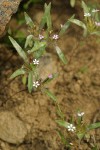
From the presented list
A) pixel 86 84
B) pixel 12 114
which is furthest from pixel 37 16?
pixel 12 114

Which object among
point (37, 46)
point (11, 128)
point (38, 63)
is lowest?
point (11, 128)

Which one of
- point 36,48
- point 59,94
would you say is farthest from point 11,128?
point 36,48

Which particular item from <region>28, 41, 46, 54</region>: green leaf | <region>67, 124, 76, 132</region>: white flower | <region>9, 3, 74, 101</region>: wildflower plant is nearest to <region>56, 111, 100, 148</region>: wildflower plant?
<region>67, 124, 76, 132</region>: white flower

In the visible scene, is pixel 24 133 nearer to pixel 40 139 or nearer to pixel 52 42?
pixel 40 139

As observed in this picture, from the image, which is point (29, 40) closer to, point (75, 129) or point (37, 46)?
point (37, 46)

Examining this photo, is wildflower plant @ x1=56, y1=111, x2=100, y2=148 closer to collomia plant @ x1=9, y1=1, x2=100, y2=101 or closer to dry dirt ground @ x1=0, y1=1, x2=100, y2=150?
dry dirt ground @ x1=0, y1=1, x2=100, y2=150
